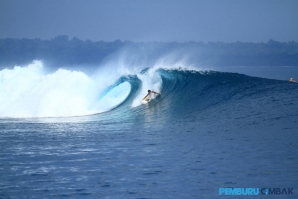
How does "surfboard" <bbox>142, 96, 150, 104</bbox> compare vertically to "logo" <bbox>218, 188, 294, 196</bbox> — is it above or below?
above

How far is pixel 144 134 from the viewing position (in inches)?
536

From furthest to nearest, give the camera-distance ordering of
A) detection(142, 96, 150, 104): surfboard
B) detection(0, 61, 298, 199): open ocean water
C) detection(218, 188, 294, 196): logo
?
1. detection(142, 96, 150, 104): surfboard
2. detection(0, 61, 298, 199): open ocean water
3. detection(218, 188, 294, 196): logo

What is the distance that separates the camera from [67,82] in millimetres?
23328

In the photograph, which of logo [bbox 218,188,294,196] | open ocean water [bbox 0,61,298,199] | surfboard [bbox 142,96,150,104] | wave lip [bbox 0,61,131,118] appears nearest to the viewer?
logo [bbox 218,188,294,196]

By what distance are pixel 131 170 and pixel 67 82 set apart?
1475cm

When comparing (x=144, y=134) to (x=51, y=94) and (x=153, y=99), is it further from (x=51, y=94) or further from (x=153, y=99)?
(x=51, y=94)

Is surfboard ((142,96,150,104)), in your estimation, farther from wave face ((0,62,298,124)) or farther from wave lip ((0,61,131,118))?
wave lip ((0,61,131,118))

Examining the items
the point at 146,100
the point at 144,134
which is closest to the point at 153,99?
the point at 146,100

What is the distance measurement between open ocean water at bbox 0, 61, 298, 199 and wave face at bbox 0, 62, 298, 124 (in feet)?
0.16

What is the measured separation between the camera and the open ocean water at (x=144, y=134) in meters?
8.47

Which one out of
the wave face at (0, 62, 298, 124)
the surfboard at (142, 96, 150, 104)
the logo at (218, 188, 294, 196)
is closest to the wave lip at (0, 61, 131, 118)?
the wave face at (0, 62, 298, 124)

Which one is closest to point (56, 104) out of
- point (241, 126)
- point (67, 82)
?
point (67, 82)

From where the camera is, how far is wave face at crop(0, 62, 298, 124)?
17078 millimetres

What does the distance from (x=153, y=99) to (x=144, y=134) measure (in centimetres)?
799
